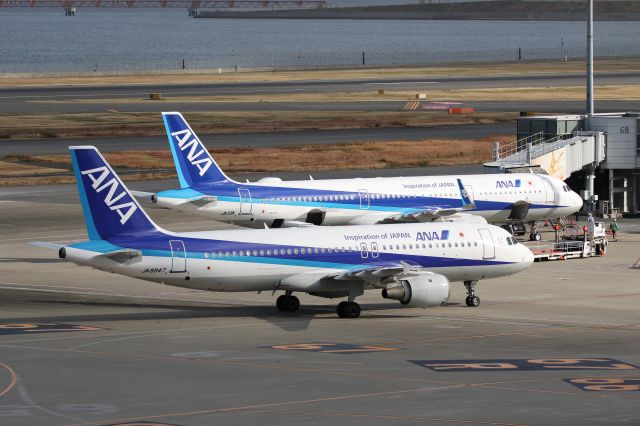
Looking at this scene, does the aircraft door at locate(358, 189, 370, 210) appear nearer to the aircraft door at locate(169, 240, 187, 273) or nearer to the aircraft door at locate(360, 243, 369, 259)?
the aircraft door at locate(360, 243, 369, 259)

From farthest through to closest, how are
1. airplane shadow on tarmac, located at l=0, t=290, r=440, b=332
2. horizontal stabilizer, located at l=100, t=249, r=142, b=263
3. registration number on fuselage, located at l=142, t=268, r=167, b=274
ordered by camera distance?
airplane shadow on tarmac, located at l=0, t=290, r=440, b=332
registration number on fuselage, located at l=142, t=268, r=167, b=274
horizontal stabilizer, located at l=100, t=249, r=142, b=263

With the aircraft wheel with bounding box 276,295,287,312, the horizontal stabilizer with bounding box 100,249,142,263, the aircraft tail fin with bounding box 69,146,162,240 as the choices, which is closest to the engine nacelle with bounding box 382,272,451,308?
the aircraft wheel with bounding box 276,295,287,312

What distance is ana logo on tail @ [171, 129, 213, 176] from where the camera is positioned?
274ft

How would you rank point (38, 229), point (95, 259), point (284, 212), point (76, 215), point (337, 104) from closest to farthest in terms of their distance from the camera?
1. point (95, 259)
2. point (284, 212)
3. point (38, 229)
4. point (76, 215)
5. point (337, 104)

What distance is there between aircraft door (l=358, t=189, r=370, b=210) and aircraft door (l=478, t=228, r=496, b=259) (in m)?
21.5

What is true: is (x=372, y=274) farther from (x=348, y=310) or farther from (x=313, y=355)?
(x=313, y=355)

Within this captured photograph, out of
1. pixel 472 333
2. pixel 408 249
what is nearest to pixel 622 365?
pixel 472 333

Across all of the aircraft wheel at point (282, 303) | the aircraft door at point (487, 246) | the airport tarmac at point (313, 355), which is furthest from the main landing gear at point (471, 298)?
the aircraft wheel at point (282, 303)

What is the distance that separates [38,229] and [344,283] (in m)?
39.7

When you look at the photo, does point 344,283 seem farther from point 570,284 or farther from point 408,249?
point 570,284

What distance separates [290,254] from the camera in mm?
58844

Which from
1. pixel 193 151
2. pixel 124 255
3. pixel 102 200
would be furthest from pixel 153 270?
pixel 193 151

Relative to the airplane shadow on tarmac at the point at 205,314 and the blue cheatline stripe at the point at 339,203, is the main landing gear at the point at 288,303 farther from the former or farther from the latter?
the blue cheatline stripe at the point at 339,203

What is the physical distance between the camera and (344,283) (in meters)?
59.7
